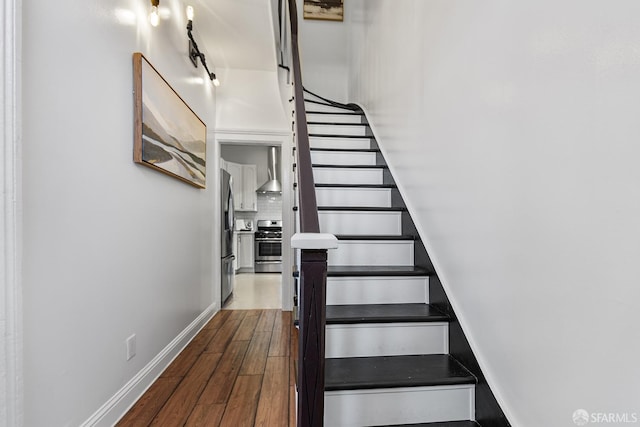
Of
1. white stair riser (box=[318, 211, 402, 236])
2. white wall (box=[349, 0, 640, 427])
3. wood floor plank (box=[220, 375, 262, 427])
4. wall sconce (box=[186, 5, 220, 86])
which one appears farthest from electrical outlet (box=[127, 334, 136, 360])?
wall sconce (box=[186, 5, 220, 86])

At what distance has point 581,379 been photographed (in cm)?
Answer: 84

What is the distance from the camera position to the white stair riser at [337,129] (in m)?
3.16

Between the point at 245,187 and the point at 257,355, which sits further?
the point at 245,187

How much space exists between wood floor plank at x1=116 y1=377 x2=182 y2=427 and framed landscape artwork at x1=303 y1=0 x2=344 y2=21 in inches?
170

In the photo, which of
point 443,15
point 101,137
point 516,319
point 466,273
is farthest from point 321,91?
point 516,319

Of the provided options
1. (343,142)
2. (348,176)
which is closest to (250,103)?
(343,142)

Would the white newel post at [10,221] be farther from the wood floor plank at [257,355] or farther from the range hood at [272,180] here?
the range hood at [272,180]

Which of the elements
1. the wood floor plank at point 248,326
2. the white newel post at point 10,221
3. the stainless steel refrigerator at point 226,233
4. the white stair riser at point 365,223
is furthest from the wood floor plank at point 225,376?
the stainless steel refrigerator at point 226,233

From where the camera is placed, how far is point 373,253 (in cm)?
196

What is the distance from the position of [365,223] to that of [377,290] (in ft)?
1.82

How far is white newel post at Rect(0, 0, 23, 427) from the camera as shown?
95 cm

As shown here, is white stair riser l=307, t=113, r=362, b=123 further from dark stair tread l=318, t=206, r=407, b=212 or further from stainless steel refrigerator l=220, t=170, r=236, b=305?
dark stair tread l=318, t=206, r=407, b=212

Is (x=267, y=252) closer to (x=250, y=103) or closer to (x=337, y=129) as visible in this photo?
(x=250, y=103)

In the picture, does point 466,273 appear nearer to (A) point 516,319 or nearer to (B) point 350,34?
(A) point 516,319
